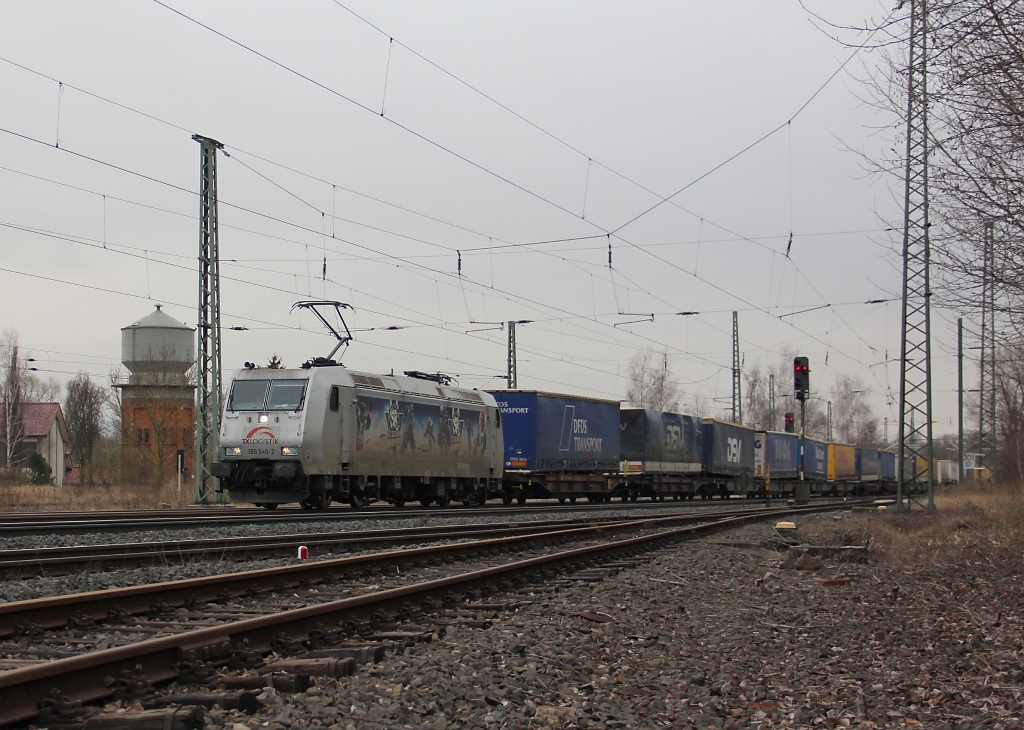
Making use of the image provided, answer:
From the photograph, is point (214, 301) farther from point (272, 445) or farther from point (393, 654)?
point (393, 654)

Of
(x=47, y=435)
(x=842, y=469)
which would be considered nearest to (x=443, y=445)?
(x=842, y=469)

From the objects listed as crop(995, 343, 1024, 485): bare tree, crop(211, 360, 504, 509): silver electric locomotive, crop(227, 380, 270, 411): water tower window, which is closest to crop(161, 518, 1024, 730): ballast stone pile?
crop(211, 360, 504, 509): silver electric locomotive

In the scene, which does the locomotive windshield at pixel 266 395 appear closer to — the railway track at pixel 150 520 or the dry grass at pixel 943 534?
the railway track at pixel 150 520

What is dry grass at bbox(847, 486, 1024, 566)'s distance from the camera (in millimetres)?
14273

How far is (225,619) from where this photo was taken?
24.3 feet

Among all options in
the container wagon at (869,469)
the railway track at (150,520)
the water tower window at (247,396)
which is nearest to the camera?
the railway track at (150,520)

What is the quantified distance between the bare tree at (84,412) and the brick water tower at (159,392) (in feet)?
71.0

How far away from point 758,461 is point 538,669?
42636mm

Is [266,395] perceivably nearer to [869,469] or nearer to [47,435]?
[869,469]

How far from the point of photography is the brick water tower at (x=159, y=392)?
44500mm

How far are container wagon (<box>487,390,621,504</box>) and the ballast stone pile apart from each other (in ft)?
68.4

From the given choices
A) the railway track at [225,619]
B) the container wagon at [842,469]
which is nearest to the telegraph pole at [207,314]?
the railway track at [225,619]

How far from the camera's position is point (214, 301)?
974 inches

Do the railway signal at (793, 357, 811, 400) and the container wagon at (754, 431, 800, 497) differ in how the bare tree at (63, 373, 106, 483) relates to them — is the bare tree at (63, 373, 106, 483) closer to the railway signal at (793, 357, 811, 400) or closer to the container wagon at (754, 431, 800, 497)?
A: the container wagon at (754, 431, 800, 497)
